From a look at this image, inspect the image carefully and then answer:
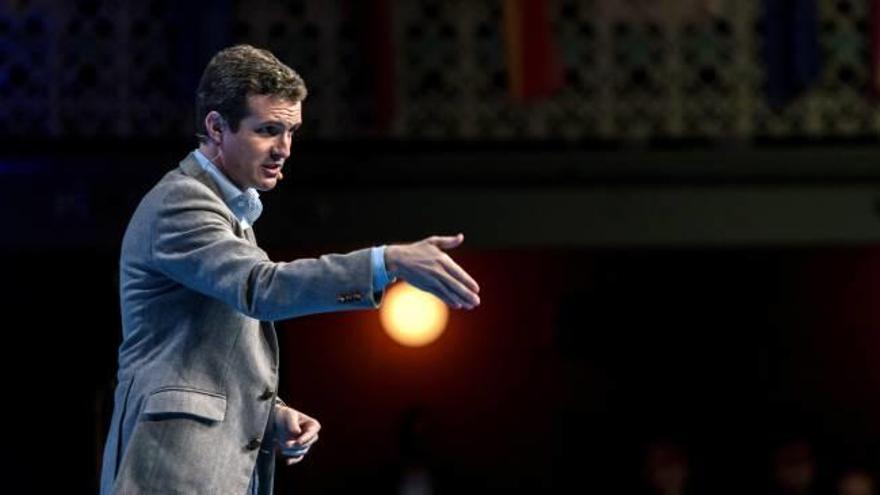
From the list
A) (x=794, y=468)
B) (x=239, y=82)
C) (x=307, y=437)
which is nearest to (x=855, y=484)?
(x=794, y=468)

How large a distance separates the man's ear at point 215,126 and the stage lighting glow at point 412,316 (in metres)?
6.64

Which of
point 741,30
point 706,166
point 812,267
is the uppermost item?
point 741,30

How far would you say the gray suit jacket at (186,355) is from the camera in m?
3.41

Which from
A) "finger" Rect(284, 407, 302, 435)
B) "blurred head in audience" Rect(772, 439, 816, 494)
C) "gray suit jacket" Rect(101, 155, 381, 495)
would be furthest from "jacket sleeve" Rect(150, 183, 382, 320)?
"blurred head in audience" Rect(772, 439, 816, 494)

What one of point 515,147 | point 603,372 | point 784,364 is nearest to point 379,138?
point 515,147

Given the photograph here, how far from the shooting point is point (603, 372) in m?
10.8

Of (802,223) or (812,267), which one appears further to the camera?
(812,267)

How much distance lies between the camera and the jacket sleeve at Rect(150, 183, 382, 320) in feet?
10.8

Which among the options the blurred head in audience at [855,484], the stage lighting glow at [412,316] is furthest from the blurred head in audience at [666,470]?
the stage lighting glow at [412,316]

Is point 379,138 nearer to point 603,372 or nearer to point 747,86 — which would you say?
point 747,86

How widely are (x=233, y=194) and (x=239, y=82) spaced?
232mm

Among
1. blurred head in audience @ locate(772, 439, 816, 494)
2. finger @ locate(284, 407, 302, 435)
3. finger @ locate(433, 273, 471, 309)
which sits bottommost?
blurred head in audience @ locate(772, 439, 816, 494)

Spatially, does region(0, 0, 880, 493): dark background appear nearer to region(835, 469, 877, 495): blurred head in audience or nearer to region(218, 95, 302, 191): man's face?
region(835, 469, 877, 495): blurred head in audience

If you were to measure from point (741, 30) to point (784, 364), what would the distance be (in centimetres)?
260
